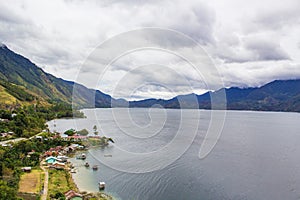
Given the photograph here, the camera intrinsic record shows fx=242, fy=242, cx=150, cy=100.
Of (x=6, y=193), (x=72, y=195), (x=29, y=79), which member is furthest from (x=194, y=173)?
(x=29, y=79)

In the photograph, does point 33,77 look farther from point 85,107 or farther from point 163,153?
point 163,153

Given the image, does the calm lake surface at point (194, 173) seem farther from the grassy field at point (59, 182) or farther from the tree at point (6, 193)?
the tree at point (6, 193)

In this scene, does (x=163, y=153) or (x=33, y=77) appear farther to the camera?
(x=33, y=77)

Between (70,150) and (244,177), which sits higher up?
(70,150)

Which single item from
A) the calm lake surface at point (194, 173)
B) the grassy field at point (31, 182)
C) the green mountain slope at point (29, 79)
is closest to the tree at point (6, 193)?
the grassy field at point (31, 182)

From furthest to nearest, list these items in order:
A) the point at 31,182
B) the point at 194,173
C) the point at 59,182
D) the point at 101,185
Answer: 1. the point at 194,173
2. the point at 59,182
3. the point at 101,185
4. the point at 31,182

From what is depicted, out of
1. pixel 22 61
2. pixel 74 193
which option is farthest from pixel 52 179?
pixel 22 61

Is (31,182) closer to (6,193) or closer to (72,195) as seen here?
(72,195)
